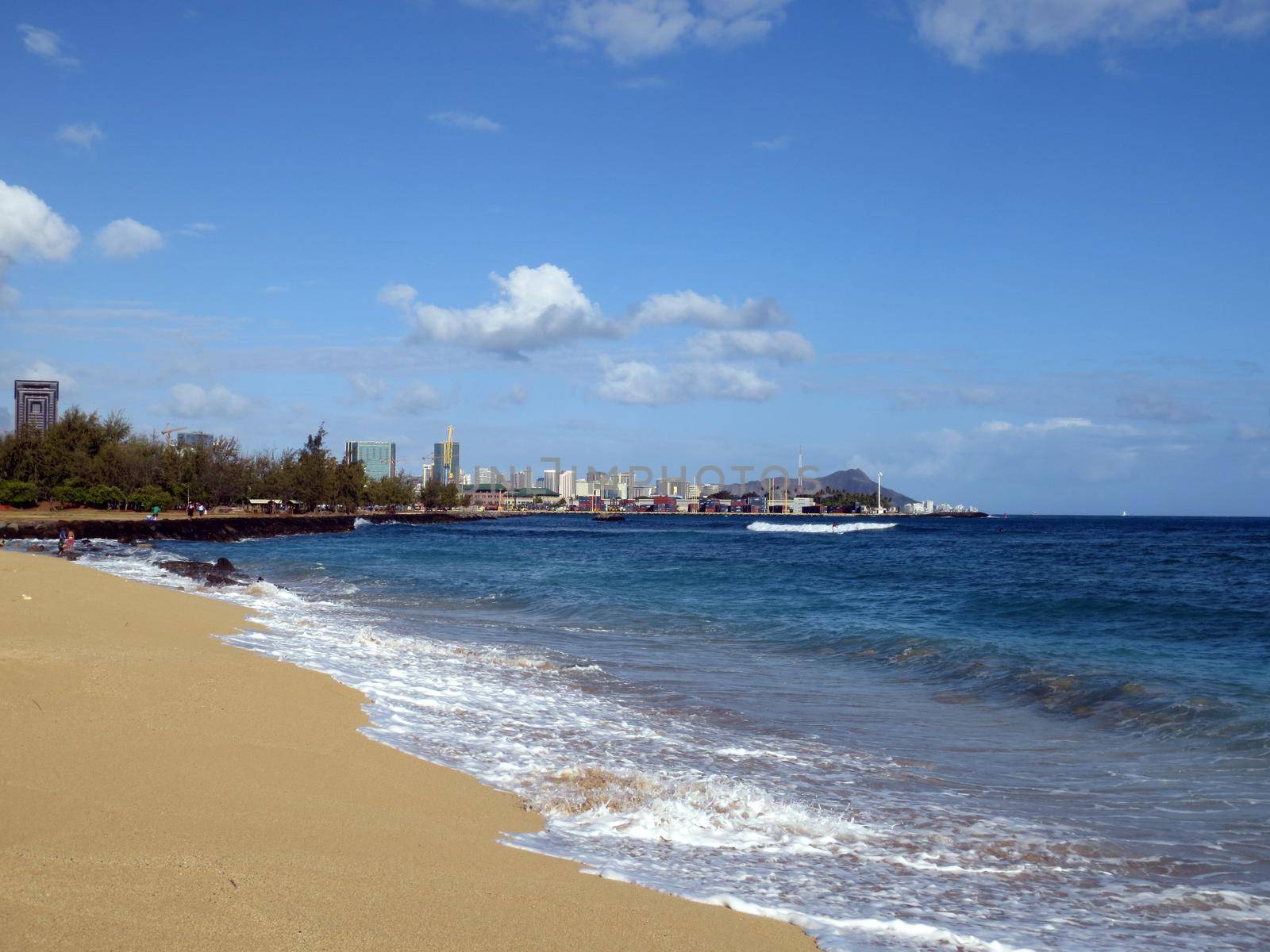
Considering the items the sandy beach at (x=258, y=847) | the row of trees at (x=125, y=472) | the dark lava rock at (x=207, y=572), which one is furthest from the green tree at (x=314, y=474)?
the sandy beach at (x=258, y=847)

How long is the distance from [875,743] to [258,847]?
5.56 metres

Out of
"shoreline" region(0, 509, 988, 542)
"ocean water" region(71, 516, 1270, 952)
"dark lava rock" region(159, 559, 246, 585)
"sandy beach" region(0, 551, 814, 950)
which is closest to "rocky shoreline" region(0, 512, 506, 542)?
"shoreline" region(0, 509, 988, 542)

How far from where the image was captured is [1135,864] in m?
5.07

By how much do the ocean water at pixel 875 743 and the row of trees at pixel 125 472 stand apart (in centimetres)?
5373

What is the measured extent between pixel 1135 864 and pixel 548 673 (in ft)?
23.3

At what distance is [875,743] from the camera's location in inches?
314

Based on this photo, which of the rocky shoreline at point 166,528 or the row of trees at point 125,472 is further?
the row of trees at point 125,472

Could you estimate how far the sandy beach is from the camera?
3.20 m

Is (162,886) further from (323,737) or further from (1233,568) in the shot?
(1233,568)

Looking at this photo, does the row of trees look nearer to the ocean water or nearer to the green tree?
the green tree

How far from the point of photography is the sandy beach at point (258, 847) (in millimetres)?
3201

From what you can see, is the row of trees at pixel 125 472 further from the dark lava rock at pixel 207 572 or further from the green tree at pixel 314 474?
the dark lava rock at pixel 207 572

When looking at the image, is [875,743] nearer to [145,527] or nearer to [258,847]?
[258,847]

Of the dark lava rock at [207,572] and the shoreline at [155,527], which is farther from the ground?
the dark lava rock at [207,572]
